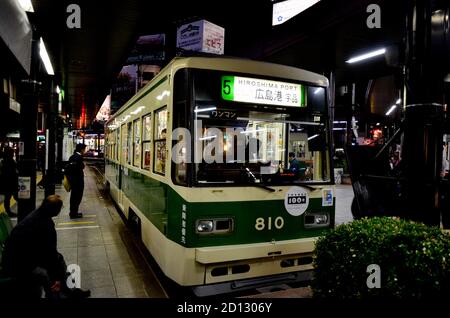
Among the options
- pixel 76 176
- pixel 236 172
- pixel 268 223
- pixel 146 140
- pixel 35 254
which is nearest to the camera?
pixel 35 254

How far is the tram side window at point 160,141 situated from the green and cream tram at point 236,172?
1 centimetres

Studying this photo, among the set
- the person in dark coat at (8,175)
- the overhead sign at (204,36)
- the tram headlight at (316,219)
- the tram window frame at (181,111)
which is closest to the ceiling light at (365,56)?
the tram headlight at (316,219)

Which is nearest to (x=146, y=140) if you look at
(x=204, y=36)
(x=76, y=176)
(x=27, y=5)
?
(x=27, y=5)

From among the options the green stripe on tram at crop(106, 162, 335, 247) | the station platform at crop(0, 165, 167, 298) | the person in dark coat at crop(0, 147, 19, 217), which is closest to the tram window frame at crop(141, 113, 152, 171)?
the green stripe on tram at crop(106, 162, 335, 247)

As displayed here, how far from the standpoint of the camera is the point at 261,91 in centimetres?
438

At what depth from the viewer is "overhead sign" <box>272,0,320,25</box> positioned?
1477 cm

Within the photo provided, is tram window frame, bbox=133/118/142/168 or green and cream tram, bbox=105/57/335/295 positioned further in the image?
tram window frame, bbox=133/118/142/168

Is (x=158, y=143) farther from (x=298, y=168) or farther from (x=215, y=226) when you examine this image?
(x=298, y=168)

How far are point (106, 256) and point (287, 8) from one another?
13037 millimetres

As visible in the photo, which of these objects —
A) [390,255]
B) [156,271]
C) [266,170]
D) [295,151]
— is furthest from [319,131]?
[156,271]

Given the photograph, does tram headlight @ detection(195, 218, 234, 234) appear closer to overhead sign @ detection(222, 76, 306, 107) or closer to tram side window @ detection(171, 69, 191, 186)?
tram side window @ detection(171, 69, 191, 186)

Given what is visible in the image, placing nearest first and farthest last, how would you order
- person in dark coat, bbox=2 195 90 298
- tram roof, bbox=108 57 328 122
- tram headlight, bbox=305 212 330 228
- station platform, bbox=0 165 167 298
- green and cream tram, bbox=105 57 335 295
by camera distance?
person in dark coat, bbox=2 195 90 298
green and cream tram, bbox=105 57 335 295
tram roof, bbox=108 57 328 122
tram headlight, bbox=305 212 330 228
station platform, bbox=0 165 167 298

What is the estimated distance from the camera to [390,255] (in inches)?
116

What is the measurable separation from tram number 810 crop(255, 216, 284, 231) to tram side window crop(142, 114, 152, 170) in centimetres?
205
